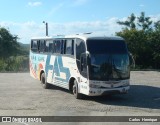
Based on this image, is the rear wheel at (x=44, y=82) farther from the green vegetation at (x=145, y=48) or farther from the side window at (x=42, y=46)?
the green vegetation at (x=145, y=48)

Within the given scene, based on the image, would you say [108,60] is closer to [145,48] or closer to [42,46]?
[42,46]

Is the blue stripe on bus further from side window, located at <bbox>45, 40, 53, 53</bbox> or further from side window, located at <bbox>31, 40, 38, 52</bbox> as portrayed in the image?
side window, located at <bbox>31, 40, 38, 52</bbox>

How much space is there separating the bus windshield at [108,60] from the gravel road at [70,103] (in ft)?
3.87

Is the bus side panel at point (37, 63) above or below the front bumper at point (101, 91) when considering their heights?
above

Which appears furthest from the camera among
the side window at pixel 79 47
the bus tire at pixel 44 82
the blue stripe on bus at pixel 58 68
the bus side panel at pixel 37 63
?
the bus side panel at pixel 37 63

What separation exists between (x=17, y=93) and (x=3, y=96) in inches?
46.3

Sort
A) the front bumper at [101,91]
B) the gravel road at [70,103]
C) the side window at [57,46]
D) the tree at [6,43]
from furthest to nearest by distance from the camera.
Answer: the tree at [6,43], the side window at [57,46], the front bumper at [101,91], the gravel road at [70,103]

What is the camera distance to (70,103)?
1577cm

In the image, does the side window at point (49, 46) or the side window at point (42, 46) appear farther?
the side window at point (42, 46)

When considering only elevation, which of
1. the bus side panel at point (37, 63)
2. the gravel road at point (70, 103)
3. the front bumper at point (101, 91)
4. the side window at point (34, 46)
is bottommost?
the gravel road at point (70, 103)

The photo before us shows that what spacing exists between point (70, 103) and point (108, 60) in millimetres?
2487

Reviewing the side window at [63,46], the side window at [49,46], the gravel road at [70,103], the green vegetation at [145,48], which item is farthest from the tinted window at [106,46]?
the green vegetation at [145,48]

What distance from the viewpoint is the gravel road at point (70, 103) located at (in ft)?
44.7

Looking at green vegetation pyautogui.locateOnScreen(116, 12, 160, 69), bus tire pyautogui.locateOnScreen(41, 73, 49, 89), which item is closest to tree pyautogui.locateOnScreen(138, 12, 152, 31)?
green vegetation pyautogui.locateOnScreen(116, 12, 160, 69)
